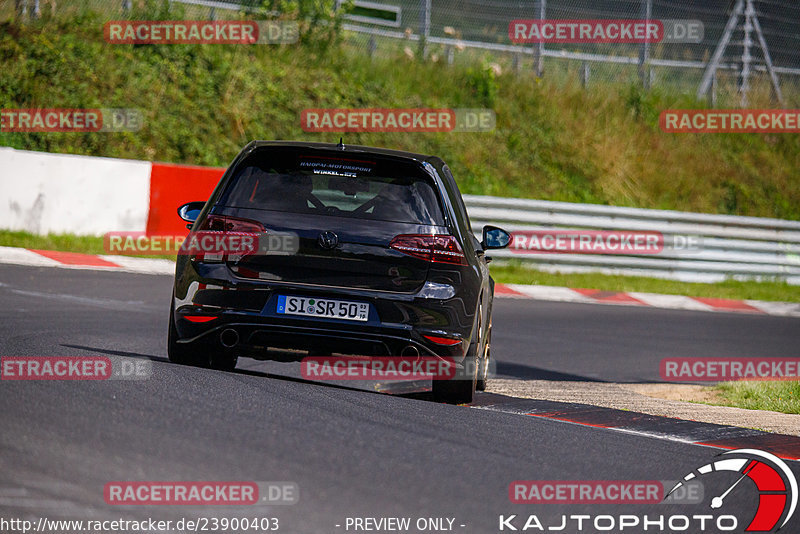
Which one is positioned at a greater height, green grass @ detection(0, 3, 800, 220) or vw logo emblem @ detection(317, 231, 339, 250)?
green grass @ detection(0, 3, 800, 220)

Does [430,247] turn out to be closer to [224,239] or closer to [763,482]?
[224,239]

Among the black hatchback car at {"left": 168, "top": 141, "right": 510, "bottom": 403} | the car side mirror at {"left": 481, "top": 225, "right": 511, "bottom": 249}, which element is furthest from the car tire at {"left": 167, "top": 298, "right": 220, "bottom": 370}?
the car side mirror at {"left": 481, "top": 225, "right": 511, "bottom": 249}

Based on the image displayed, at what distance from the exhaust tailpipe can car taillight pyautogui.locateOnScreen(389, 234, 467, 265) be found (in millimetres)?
1060

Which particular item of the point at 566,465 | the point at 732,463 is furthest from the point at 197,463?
the point at 732,463

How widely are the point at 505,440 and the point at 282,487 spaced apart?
1.78m

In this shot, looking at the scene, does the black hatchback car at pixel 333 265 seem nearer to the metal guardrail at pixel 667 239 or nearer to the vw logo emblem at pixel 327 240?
the vw logo emblem at pixel 327 240

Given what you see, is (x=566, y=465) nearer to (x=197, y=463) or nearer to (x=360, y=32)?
(x=197, y=463)

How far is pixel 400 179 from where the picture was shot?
7.61 meters

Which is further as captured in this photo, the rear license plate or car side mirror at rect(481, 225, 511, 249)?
car side mirror at rect(481, 225, 511, 249)

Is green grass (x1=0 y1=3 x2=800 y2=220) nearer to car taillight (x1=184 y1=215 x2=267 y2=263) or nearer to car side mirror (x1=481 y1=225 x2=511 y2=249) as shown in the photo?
car side mirror (x1=481 y1=225 x2=511 y2=249)

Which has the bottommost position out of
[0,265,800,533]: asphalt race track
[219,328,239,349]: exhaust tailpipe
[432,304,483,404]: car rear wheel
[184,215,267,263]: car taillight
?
[0,265,800,533]: asphalt race track

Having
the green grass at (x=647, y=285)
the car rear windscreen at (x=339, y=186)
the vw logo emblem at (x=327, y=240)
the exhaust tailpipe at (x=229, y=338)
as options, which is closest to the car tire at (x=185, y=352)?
the exhaust tailpipe at (x=229, y=338)

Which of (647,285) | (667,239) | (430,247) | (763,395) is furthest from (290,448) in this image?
(667,239)

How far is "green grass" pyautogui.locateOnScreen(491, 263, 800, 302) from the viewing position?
19.8 meters
